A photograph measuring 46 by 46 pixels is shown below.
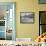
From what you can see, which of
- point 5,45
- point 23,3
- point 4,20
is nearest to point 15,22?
point 4,20

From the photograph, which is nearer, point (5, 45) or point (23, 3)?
point (5, 45)

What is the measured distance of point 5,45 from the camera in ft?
4.54

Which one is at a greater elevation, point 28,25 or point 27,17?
point 27,17

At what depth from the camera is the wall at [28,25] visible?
4992mm

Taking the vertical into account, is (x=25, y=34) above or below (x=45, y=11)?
below

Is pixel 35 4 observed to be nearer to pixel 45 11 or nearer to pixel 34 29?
pixel 45 11

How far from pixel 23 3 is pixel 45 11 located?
0.83m

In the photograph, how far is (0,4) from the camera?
16.6 feet

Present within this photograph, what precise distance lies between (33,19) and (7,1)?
44.6 inches

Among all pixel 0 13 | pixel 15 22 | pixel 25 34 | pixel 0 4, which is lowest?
pixel 25 34

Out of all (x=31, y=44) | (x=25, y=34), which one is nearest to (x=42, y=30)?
(x=25, y=34)

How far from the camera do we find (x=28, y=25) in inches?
200

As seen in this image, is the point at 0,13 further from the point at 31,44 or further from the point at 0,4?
the point at 31,44

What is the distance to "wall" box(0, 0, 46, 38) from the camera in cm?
499
